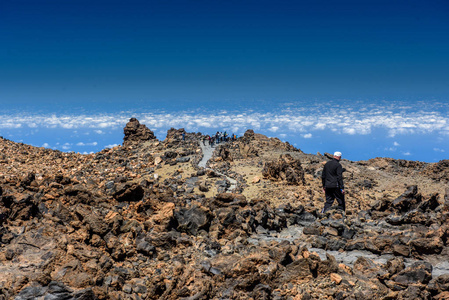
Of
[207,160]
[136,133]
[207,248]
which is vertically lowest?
[207,248]

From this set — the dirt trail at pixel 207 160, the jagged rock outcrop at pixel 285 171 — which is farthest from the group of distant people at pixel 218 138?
the jagged rock outcrop at pixel 285 171

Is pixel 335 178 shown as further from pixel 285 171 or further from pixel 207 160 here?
pixel 207 160

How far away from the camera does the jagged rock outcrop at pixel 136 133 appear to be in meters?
50.5

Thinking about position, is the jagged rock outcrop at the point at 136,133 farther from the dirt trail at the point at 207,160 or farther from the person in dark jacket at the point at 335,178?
the person in dark jacket at the point at 335,178

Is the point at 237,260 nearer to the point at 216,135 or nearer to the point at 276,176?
the point at 276,176

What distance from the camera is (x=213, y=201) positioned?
16906mm

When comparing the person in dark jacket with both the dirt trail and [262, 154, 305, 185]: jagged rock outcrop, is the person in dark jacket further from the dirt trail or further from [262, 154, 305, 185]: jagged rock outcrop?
the dirt trail

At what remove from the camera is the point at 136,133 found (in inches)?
2008

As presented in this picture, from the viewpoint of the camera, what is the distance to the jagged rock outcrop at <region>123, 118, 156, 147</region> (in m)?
50.5

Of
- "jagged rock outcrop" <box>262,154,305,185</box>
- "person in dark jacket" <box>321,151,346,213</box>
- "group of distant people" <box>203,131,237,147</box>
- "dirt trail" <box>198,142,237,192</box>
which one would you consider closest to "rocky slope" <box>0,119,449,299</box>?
"person in dark jacket" <box>321,151,346,213</box>

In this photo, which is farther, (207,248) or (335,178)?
(335,178)

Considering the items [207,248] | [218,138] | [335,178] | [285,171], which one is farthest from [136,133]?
[207,248]

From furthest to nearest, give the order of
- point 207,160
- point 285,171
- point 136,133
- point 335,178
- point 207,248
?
point 136,133, point 207,160, point 285,171, point 335,178, point 207,248

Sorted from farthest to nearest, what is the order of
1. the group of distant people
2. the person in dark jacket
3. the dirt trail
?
the group of distant people
the dirt trail
the person in dark jacket
